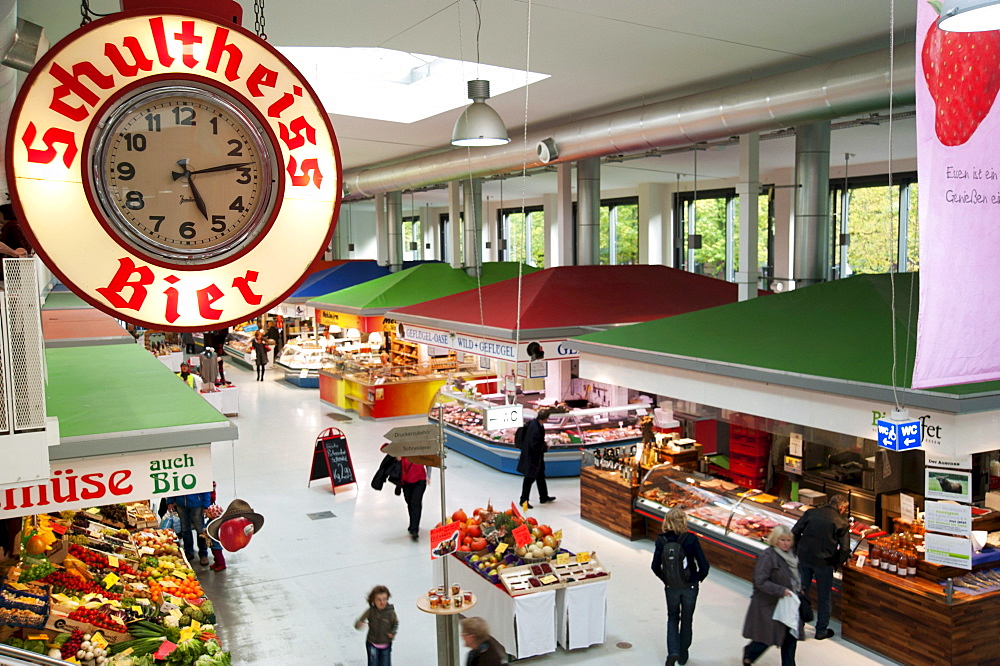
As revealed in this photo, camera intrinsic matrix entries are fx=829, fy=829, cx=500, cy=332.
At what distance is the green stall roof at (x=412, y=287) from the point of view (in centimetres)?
1673

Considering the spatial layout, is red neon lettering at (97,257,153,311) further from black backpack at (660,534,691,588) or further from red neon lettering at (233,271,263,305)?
black backpack at (660,534,691,588)

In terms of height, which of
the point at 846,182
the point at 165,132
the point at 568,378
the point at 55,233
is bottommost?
the point at 568,378

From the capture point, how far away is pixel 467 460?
15.1m

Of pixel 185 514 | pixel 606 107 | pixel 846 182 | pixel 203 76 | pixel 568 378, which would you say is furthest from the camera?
pixel 846 182

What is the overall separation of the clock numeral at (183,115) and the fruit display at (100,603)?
4491 millimetres

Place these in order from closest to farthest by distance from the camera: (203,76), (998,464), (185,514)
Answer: (203,76) → (185,514) → (998,464)

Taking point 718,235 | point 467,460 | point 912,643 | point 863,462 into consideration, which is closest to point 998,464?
point 863,462

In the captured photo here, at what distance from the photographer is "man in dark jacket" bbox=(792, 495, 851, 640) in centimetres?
780

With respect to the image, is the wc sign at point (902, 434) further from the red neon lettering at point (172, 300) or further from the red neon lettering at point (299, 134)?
the red neon lettering at point (172, 300)

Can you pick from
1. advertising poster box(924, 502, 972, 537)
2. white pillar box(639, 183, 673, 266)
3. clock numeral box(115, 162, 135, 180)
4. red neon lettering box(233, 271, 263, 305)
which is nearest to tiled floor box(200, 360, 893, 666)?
advertising poster box(924, 502, 972, 537)

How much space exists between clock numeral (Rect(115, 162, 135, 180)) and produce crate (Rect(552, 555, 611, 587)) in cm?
601

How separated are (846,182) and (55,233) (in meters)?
18.9

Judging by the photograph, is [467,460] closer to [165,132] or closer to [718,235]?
[718,235]

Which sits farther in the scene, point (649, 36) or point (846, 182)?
point (846, 182)
